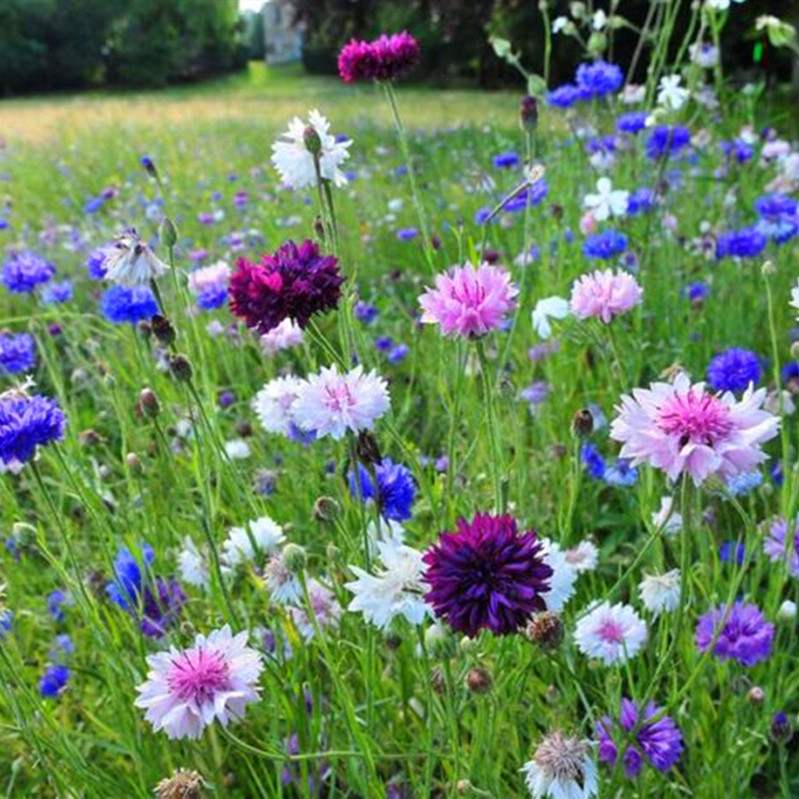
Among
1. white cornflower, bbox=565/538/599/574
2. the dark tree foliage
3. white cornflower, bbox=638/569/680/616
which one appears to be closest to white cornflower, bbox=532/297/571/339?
white cornflower, bbox=565/538/599/574

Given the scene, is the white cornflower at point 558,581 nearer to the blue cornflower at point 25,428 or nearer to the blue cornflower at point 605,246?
the blue cornflower at point 25,428

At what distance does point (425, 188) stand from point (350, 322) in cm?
289

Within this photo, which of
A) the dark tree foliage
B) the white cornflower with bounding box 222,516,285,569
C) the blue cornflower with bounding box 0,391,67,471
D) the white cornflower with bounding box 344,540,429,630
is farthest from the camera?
the dark tree foliage

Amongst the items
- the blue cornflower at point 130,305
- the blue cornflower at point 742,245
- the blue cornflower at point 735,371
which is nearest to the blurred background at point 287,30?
the blue cornflower at point 742,245

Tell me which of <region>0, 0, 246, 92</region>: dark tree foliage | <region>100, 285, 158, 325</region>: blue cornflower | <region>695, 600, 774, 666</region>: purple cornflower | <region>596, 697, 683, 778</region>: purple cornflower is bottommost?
<region>0, 0, 246, 92</region>: dark tree foliage

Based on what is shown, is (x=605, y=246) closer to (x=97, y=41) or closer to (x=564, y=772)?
(x=564, y=772)

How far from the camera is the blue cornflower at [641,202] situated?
212 centimetres

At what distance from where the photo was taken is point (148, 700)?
795mm

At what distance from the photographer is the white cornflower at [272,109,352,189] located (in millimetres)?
1122

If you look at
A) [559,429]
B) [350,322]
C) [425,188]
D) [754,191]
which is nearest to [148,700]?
[350,322]

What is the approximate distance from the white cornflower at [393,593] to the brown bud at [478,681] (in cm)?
7

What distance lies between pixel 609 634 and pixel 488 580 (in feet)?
Answer: 1.26

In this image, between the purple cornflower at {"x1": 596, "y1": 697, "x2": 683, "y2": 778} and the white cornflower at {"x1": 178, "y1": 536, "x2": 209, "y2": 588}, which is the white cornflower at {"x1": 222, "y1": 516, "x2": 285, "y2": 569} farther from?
the purple cornflower at {"x1": 596, "y1": 697, "x2": 683, "y2": 778}

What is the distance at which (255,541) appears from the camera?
1.14 m
